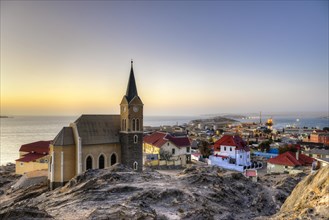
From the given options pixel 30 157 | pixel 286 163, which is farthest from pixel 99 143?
pixel 286 163

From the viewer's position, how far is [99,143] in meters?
33.0

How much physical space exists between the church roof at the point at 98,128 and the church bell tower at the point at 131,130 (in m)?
0.92

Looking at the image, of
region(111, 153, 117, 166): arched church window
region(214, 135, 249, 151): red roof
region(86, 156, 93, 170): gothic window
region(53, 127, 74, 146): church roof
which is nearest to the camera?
region(53, 127, 74, 146): church roof

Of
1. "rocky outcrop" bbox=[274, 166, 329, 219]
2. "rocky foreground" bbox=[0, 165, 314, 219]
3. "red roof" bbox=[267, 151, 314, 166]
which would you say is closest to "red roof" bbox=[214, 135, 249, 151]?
"red roof" bbox=[267, 151, 314, 166]

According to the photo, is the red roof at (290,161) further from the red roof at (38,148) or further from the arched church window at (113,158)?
the red roof at (38,148)

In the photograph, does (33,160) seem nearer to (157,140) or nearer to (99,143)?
(99,143)

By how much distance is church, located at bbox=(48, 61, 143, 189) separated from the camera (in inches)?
1213

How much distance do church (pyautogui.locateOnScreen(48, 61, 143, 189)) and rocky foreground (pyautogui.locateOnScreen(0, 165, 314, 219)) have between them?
436cm

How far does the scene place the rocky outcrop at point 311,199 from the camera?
22.9 feet

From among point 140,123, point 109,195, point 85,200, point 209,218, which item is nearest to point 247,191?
point 209,218

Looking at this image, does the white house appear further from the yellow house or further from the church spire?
the yellow house

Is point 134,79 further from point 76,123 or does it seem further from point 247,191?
point 247,191

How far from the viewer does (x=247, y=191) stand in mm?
24156

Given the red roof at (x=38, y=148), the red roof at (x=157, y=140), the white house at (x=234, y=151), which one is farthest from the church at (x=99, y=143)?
the white house at (x=234, y=151)
